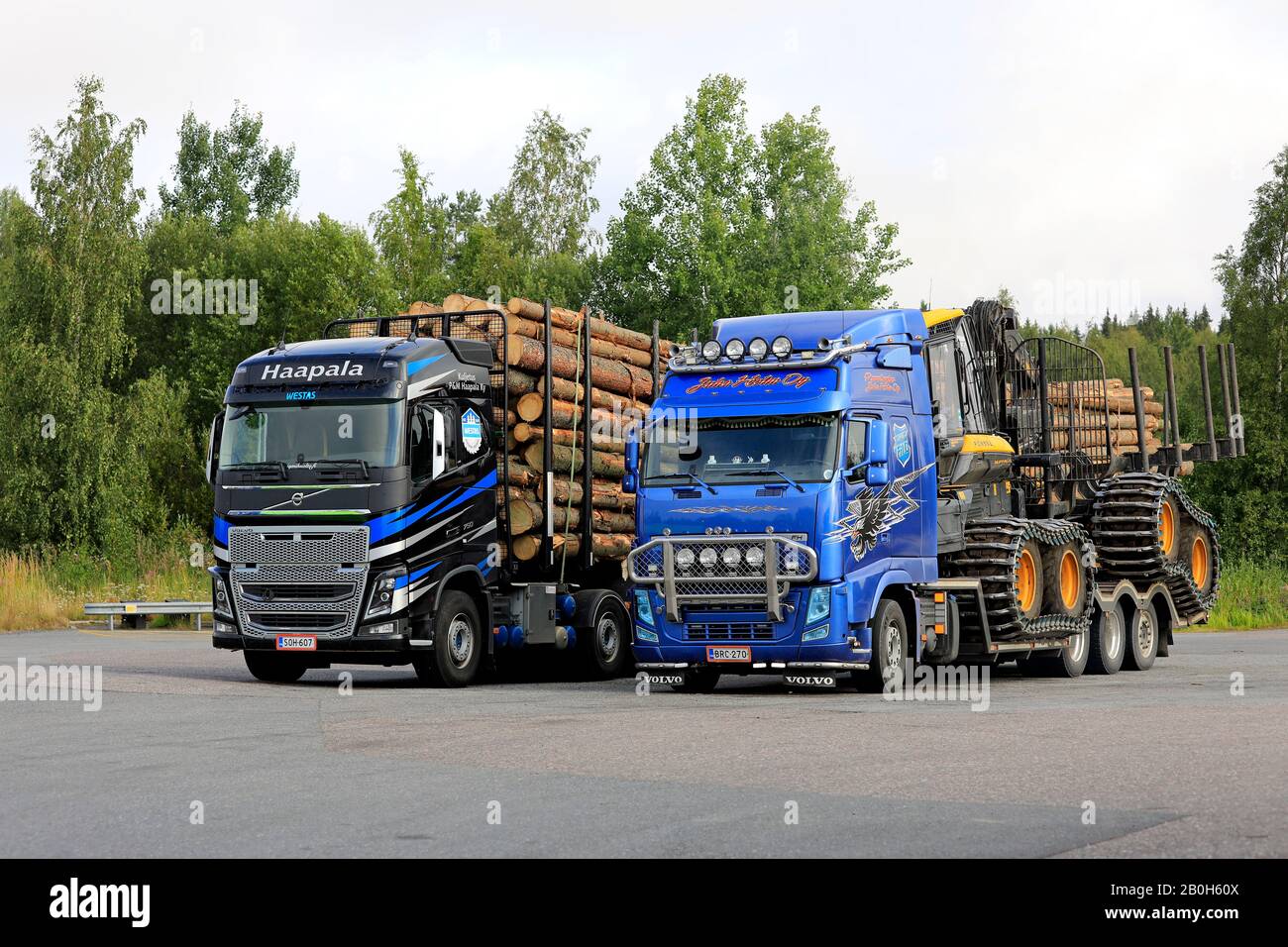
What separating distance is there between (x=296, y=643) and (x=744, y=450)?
5.38m

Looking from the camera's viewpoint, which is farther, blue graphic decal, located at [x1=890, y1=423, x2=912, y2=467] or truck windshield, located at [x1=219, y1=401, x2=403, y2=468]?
truck windshield, located at [x1=219, y1=401, x2=403, y2=468]

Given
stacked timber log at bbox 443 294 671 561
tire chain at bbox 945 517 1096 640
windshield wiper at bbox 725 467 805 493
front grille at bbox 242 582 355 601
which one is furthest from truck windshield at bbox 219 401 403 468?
tire chain at bbox 945 517 1096 640

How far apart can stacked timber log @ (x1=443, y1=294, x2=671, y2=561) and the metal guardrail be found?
1532 cm

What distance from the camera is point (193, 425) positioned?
6156cm

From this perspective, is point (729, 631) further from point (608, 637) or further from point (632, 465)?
point (608, 637)

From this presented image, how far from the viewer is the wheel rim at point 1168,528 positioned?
73.7 ft

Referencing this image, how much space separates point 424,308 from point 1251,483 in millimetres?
47315

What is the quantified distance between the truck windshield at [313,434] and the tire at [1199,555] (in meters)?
11.7

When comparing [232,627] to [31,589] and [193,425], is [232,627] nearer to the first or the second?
[31,589]

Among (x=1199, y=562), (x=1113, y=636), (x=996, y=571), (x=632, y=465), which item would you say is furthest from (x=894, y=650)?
(x=1199, y=562)

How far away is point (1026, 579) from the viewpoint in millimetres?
19781

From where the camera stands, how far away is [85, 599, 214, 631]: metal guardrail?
33438 millimetres

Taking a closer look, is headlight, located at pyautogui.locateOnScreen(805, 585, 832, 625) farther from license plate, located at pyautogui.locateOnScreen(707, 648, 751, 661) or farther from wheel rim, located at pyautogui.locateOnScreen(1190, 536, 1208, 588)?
wheel rim, located at pyautogui.locateOnScreen(1190, 536, 1208, 588)

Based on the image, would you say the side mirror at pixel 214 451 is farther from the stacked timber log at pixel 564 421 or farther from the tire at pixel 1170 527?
the tire at pixel 1170 527
